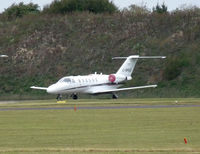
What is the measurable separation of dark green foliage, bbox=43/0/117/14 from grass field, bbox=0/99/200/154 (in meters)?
61.4

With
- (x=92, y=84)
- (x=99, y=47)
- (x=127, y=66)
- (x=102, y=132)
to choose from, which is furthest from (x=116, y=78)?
(x=102, y=132)

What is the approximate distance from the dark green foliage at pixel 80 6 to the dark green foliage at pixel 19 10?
495cm

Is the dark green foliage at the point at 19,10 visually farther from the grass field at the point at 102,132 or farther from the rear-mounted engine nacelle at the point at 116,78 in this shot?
the grass field at the point at 102,132


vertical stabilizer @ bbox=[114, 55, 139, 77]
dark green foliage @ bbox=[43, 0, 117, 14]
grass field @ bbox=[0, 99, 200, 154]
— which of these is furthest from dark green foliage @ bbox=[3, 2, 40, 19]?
grass field @ bbox=[0, 99, 200, 154]

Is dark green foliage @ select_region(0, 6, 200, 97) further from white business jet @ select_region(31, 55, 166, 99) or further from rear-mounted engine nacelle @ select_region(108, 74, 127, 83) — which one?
white business jet @ select_region(31, 55, 166, 99)

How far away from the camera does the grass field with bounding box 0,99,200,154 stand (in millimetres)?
19438

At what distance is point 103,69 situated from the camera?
75438 mm

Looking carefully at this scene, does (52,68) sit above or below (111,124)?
below

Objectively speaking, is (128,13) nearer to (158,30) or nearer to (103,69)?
(158,30)

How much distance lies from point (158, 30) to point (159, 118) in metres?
52.5

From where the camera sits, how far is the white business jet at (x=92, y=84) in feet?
185

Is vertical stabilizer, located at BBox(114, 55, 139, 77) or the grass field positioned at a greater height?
the grass field

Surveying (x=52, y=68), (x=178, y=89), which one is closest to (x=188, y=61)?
(x=178, y=89)

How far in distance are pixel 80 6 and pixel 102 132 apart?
7225cm
